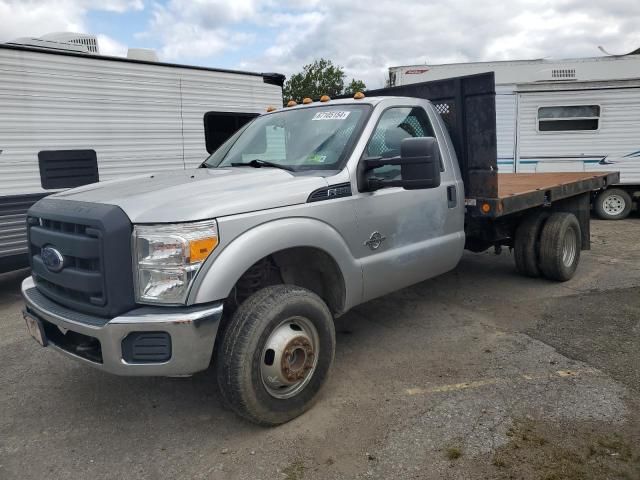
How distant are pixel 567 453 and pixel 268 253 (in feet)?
6.52

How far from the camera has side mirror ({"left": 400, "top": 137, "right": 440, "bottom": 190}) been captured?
347 cm

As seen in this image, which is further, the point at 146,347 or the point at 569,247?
the point at 569,247

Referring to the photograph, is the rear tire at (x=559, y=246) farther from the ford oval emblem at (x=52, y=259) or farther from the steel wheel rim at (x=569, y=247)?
the ford oval emblem at (x=52, y=259)

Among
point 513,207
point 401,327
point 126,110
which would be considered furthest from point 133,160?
point 513,207

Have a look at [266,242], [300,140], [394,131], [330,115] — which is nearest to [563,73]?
[394,131]

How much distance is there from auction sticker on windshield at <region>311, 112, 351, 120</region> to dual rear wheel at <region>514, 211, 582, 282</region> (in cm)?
318

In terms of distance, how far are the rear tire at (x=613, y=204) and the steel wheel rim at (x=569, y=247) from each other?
6225 millimetres

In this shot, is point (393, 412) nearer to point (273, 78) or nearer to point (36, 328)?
point (36, 328)

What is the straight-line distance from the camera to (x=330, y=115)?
167 inches

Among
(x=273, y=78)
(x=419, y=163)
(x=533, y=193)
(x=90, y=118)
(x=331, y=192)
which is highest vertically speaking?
(x=273, y=78)

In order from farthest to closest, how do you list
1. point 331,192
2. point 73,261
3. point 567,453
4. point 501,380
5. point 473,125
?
point 473,125 → point 501,380 → point 331,192 → point 73,261 → point 567,453

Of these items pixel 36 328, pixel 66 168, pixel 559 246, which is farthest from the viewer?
pixel 66 168

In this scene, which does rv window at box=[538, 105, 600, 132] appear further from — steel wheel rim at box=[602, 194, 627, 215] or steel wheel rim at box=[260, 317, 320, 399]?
steel wheel rim at box=[260, 317, 320, 399]

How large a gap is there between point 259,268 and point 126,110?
4671 millimetres
